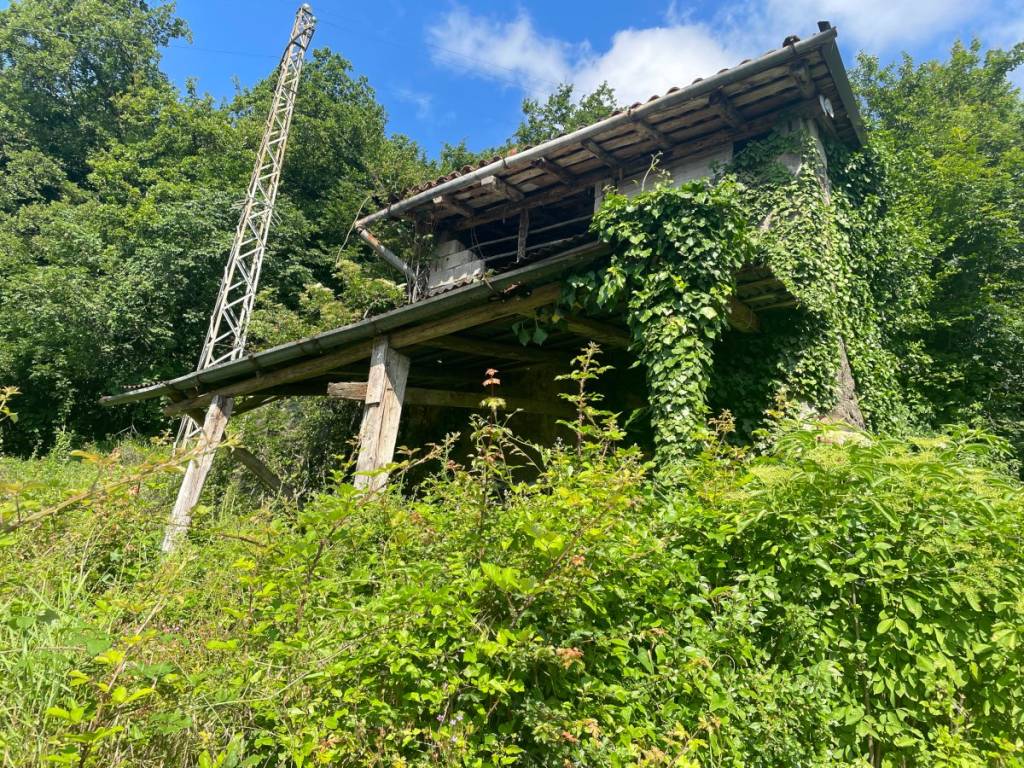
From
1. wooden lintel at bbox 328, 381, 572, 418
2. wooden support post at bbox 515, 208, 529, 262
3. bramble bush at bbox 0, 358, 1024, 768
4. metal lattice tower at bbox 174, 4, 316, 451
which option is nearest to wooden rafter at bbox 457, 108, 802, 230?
wooden support post at bbox 515, 208, 529, 262

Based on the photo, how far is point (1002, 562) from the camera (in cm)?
188

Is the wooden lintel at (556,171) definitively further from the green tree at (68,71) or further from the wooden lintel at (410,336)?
the green tree at (68,71)

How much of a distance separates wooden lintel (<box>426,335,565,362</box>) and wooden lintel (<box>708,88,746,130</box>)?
3.32 meters

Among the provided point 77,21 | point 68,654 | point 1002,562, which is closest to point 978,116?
point 1002,562

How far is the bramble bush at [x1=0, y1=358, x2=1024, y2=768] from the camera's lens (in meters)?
1.57

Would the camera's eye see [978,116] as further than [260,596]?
Yes

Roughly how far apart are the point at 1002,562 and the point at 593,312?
369 centimetres

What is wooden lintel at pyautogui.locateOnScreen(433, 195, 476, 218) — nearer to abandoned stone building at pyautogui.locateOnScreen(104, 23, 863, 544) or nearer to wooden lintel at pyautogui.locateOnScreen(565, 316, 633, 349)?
abandoned stone building at pyautogui.locateOnScreen(104, 23, 863, 544)

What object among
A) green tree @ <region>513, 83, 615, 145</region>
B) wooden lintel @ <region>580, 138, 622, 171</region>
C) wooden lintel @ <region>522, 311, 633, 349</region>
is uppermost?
green tree @ <region>513, 83, 615, 145</region>

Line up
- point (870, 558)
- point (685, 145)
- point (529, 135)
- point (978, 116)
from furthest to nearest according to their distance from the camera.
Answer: point (529, 135) → point (978, 116) → point (685, 145) → point (870, 558)

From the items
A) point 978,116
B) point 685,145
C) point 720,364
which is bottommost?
point 720,364

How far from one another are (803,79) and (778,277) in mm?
2578

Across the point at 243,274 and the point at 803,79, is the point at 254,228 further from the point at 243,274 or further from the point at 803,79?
the point at 803,79

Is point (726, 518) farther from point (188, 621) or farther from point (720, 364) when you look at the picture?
point (720, 364)
